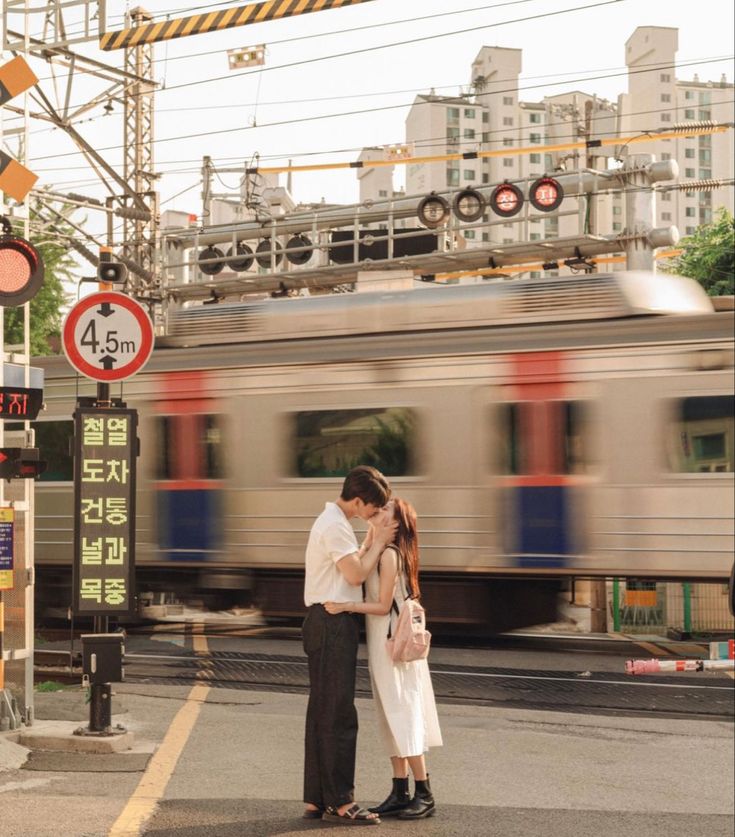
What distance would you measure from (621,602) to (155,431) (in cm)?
672

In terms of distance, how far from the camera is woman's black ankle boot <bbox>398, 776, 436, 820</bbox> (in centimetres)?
683

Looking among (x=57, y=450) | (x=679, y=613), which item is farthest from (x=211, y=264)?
(x=679, y=613)

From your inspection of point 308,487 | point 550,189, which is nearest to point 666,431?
point 308,487

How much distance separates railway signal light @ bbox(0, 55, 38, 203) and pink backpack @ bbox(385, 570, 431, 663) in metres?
3.87

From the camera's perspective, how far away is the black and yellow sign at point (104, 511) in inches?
352

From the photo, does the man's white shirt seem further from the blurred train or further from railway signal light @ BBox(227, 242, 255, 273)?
railway signal light @ BBox(227, 242, 255, 273)

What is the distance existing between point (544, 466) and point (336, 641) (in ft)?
22.8

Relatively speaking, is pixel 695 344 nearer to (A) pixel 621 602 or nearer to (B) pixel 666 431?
(B) pixel 666 431

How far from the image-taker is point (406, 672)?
678 cm

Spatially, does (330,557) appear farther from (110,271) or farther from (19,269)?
(110,271)

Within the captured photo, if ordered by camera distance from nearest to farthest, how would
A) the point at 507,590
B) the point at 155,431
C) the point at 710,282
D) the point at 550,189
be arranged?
1. the point at 507,590
2. the point at 155,431
3. the point at 550,189
4. the point at 710,282

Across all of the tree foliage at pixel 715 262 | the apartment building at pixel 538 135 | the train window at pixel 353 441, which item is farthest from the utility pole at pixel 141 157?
the apartment building at pixel 538 135

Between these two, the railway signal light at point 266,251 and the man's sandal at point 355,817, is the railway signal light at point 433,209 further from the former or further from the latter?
the man's sandal at point 355,817

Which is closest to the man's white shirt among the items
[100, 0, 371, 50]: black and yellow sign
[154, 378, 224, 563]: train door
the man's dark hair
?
the man's dark hair
